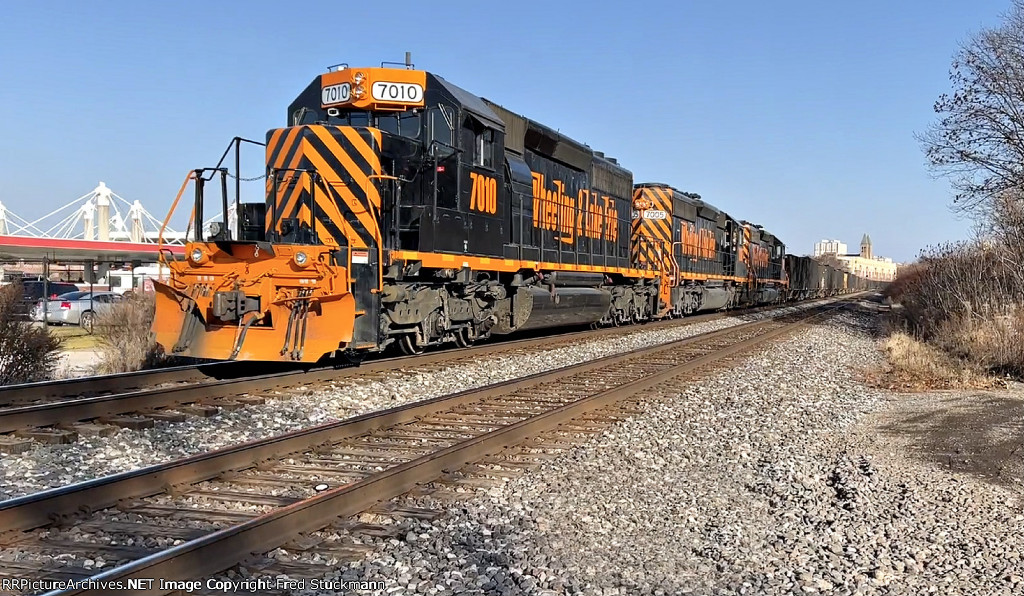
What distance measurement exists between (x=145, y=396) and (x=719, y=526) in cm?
535

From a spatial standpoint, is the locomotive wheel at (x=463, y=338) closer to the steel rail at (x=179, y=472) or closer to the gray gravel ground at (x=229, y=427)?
the gray gravel ground at (x=229, y=427)

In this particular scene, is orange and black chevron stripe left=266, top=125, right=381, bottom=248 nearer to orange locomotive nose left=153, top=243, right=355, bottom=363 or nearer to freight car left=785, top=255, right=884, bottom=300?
orange locomotive nose left=153, top=243, right=355, bottom=363

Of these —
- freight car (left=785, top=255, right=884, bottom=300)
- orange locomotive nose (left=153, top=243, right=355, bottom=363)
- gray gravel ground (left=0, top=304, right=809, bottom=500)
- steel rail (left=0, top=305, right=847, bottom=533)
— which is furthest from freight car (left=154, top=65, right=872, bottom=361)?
freight car (left=785, top=255, right=884, bottom=300)

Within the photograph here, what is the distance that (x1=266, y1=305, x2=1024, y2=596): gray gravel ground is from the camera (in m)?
3.58

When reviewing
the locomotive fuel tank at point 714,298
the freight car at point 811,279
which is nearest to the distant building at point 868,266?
the freight car at point 811,279

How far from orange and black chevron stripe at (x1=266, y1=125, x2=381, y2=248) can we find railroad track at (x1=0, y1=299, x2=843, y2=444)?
1.74 m

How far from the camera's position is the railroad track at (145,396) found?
6246mm

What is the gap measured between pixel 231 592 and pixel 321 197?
704 centimetres

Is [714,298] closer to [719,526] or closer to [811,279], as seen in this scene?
[719,526]

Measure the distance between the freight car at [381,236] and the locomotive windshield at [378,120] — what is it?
0.05 feet

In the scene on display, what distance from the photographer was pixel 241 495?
4.60m

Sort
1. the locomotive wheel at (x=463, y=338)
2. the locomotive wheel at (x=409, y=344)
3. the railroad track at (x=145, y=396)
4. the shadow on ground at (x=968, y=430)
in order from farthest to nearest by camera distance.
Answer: the locomotive wheel at (x=463, y=338) → the locomotive wheel at (x=409, y=344) → the railroad track at (x=145, y=396) → the shadow on ground at (x=968, y=430)

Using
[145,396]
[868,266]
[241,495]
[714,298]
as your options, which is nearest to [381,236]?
[145,396]

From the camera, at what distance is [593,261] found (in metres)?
16.9
